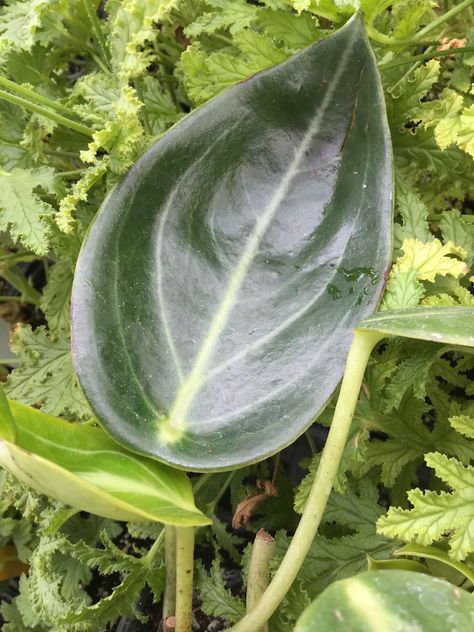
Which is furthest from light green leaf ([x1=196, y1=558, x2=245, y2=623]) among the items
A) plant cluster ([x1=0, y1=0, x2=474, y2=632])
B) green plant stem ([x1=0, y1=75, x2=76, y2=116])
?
green plant stem ([x1=0, y1=75, x2=76, y2=116])

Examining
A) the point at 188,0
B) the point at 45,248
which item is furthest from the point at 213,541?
the point at 188,0

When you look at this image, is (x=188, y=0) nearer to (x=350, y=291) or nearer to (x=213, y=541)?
(x=350, y=291)

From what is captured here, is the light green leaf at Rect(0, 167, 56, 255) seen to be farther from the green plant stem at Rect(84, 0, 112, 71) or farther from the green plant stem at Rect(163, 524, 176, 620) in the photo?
the green plant stem at Rect(163, 524, 176, 620)

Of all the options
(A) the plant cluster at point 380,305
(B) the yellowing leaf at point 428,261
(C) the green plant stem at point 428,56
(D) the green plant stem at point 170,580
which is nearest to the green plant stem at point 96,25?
(A) the plant cluster at point 380,305

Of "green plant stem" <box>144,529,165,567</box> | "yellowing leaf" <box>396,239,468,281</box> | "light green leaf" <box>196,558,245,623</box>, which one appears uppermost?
"yellowing leaf" <box>396,239,468,281</box>

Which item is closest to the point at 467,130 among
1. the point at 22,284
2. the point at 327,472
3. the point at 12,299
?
the point at 327,472

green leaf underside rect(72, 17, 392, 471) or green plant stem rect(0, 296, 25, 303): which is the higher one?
green leaf underside rect(72, 17, 392, 471)
